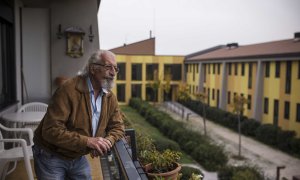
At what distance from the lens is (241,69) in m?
26.8

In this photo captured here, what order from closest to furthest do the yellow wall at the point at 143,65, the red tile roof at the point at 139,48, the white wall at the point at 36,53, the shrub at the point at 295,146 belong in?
the white wall at the point at 36,53 → the shrub at the point at 295,146 → the red tile roof at the point at 139,48 → the yellow wall at the point at 143,65

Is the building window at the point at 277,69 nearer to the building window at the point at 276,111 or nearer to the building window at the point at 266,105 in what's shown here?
the building window at the point at 276,111

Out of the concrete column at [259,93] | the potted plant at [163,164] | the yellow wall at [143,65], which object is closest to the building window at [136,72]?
the yellow wall at [143,65]

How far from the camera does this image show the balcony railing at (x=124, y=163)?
6.06 ft

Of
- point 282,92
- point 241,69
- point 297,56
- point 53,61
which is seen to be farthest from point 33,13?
point 241,69

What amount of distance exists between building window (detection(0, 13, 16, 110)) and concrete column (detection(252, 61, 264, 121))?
20.0 metres

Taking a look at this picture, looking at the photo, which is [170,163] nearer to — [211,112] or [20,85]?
[20,85]

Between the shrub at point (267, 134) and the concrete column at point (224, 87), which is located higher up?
the concrete column at point (224, 87)

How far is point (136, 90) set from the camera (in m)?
36.6

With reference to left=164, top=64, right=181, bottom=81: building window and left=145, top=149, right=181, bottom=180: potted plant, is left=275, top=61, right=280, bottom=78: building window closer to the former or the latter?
left=164, top=64, right=181, bottom=81: building window

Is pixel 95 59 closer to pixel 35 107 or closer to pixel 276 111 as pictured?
pixel 35 107

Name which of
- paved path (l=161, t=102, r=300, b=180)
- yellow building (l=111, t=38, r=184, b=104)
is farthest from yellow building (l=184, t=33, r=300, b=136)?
yellow building (l=111, t=38, r=184, b=104)

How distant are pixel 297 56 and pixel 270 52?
317 centimetres

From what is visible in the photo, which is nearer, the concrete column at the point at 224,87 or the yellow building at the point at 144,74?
the concrete column at the point at 224,87
